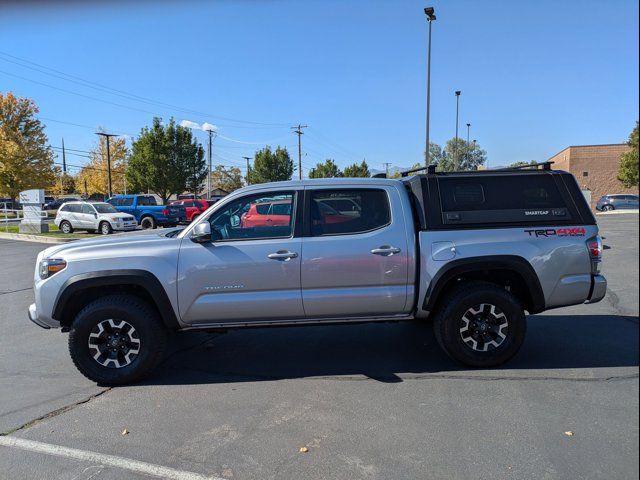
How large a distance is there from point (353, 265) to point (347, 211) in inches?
23.7

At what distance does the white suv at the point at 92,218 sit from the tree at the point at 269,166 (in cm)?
3617

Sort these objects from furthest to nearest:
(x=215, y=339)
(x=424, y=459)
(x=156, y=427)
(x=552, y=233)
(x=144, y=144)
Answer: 1. (x=144, y=144)
2. (x=215, y=339)
3. (x=552, y=233)
4. (x=156, y=427)
5. (x=424, y=459)

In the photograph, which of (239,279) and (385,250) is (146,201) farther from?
(385,250)

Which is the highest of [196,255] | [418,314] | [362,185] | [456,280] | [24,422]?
[362,185]

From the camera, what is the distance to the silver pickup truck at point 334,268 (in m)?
4.54

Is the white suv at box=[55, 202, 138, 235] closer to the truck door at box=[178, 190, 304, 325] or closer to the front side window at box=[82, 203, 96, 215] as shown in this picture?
the front side window at box=[82, 203, 96, 215]

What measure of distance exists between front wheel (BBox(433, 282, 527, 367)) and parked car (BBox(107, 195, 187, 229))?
22.5 metres

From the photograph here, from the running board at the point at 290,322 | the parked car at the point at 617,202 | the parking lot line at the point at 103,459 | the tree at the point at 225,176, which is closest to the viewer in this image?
the parking lot line at the point at 103,459

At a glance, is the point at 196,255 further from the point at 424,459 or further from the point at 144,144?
the point at 144,144

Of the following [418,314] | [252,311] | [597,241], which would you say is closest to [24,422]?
[252,311]

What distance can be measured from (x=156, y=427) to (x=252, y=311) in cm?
133

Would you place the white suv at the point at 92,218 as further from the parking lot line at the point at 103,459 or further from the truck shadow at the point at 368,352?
the parking lot line at the point at 103,459

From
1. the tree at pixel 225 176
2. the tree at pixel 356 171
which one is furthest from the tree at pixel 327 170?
A: the tree at pixel 225 176

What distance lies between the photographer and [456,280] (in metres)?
4.89
